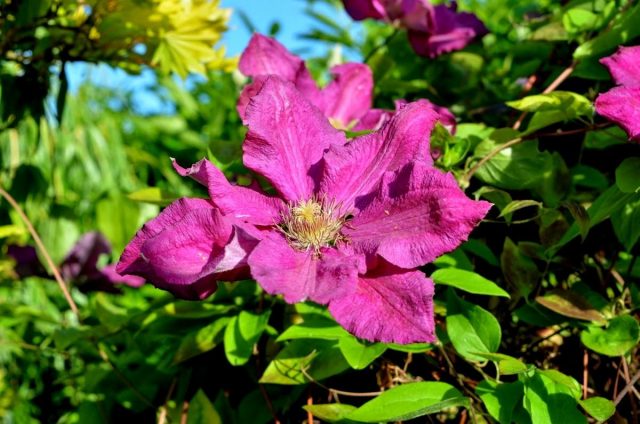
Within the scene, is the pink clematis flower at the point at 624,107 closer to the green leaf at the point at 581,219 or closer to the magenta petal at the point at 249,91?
the green leaf at the point at 581,219

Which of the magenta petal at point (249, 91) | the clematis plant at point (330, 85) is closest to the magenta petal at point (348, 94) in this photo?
the clematis plant at point (330, 85)

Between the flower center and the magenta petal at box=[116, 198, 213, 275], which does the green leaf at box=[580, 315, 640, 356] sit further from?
the magenta petal at box=[116, 198, 213, 275]

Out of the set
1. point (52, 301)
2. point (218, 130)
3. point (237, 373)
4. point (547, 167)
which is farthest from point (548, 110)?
point (52, 301)

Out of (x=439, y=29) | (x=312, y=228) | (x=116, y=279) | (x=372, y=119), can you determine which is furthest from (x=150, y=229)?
(x=116, y=279)

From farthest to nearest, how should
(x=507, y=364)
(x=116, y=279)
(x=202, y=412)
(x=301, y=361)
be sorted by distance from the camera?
1. (x=116, y=279)
2. (x=202, y=412)
3. (x=301, y=361)
4. (x=507, y=364)

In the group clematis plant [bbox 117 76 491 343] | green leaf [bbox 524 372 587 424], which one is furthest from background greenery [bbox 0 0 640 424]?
clematis plant [bbox 117 76 491 343]

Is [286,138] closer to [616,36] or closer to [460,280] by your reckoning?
[460,280]
